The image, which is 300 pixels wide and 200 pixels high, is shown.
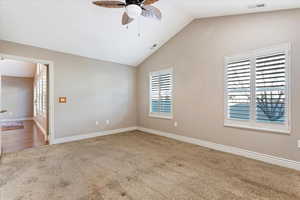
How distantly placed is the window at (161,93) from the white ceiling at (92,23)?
1.08 m

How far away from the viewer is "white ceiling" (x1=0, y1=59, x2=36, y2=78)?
716 cm

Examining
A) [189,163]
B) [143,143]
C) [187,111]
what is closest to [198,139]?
[187,111]

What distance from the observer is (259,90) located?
2865mm

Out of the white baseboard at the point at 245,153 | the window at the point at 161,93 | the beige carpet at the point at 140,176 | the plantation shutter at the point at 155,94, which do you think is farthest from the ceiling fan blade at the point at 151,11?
the white baseboard at the point at 245,153

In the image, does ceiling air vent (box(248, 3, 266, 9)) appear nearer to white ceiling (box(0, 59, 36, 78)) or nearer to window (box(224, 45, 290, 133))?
window (box(224, 45, 290, 133))

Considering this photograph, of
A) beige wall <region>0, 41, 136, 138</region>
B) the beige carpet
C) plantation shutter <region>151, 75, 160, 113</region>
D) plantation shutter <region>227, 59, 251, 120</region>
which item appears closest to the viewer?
the beige carpet

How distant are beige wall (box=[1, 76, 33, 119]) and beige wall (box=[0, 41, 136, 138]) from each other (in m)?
6.87

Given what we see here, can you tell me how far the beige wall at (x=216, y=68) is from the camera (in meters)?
2.53

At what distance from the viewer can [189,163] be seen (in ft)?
8.98

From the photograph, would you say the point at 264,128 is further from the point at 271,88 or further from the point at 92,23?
the point at 92,23

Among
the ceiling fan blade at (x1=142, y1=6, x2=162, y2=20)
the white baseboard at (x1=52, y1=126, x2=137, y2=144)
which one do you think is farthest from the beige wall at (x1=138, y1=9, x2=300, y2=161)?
the ceiling fan blade at (x1=142, y1=6, x2=162, y2=20)

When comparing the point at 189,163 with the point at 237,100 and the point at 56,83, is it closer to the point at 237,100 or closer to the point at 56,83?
the point at 237,100

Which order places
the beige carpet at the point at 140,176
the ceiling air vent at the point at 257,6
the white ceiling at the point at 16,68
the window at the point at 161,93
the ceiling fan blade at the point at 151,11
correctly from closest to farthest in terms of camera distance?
the beige carpet at the point at 140,176 → the ceiling fan blade at the point at 151,11 → the ceiling air vent at the point at 257,6 → the window at the point at 161,93 → the white ceiling at the point at 16,68

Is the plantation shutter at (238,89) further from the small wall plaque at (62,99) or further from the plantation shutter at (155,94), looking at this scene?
the small wall plaque at (62,99)
